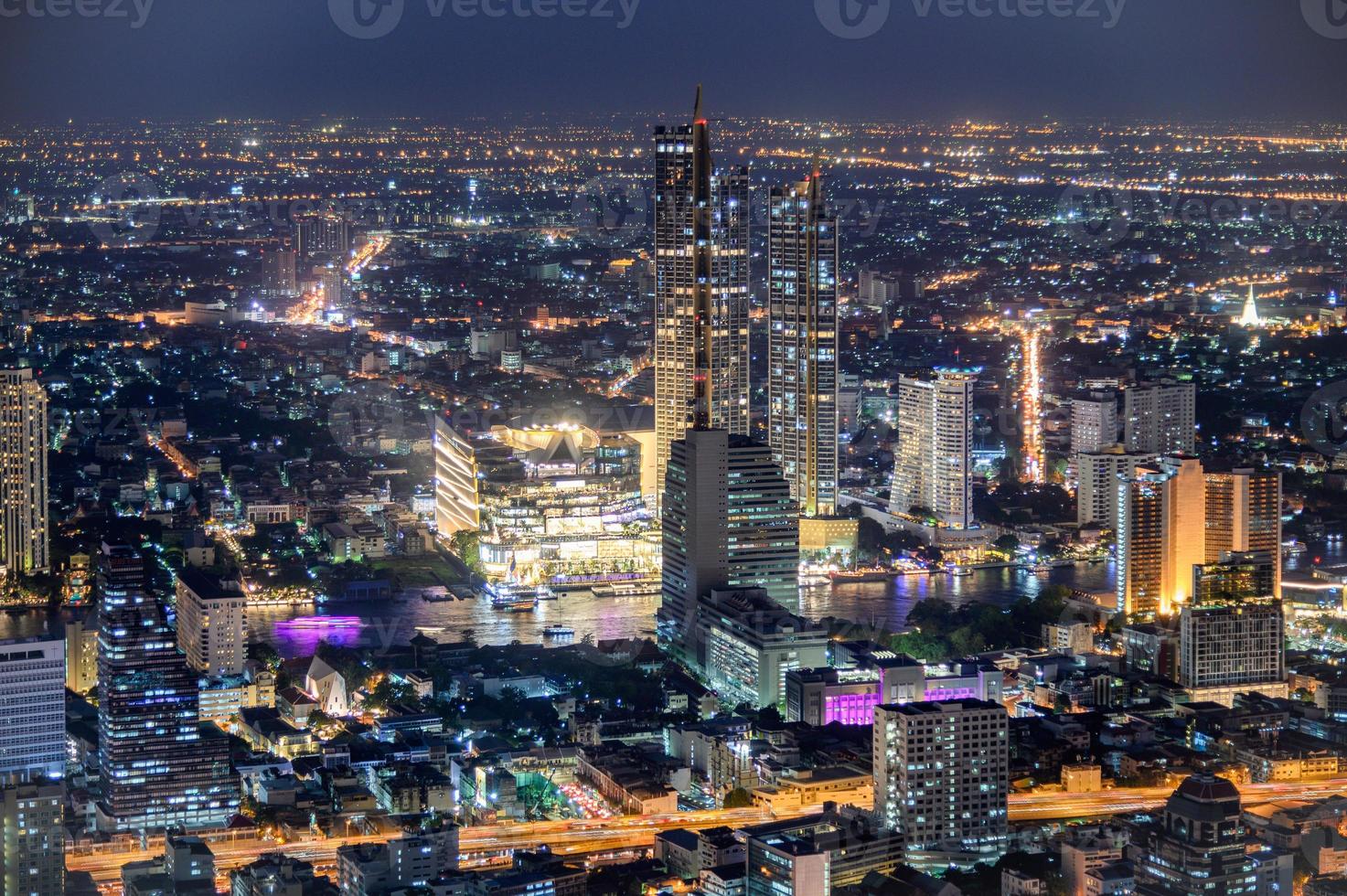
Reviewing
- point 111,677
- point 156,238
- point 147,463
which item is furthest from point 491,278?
point 111,677

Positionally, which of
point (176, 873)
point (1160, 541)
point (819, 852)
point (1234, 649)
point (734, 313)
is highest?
point (734, 313)

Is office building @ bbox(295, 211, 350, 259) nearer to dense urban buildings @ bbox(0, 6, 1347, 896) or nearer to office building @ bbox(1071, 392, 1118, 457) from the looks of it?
dense urban buildings @ bbox(0, 6, 1347, 896)

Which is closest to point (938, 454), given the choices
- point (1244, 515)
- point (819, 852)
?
point (1244, 515)

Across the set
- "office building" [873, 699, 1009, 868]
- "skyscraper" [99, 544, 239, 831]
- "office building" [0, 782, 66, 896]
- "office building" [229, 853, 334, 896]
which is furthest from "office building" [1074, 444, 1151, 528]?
"office building" [0, 782, 66, 896]

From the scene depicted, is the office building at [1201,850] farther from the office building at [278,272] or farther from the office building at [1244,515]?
the office building at [278,272]

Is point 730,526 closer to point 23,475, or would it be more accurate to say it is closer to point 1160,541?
point 1160,541

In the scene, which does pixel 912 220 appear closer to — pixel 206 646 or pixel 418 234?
pixel 418 234
